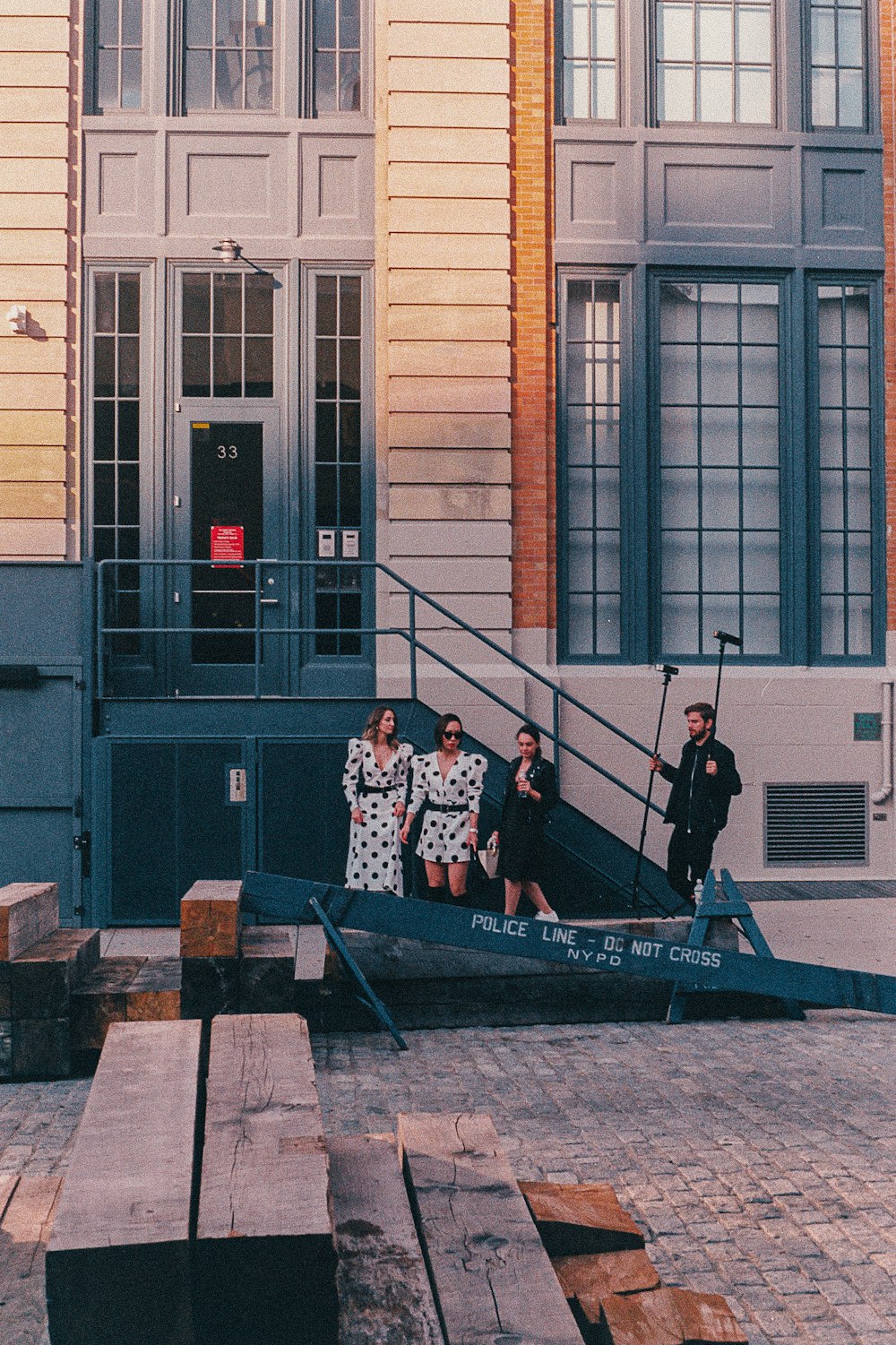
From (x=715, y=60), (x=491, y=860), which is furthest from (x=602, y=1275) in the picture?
(x=715, y=60)

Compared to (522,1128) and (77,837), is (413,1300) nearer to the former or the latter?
(522,1128)

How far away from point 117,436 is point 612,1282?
11.0 m

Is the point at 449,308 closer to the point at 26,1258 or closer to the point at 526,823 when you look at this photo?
the point at 526,823

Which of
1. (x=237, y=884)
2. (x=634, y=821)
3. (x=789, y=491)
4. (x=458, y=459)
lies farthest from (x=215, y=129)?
(x=237, y=884)

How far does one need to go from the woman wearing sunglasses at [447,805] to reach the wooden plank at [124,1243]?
7470 millimetres

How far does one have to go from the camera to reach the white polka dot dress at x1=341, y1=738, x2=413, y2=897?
10.3 m

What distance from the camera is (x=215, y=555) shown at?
13078mm

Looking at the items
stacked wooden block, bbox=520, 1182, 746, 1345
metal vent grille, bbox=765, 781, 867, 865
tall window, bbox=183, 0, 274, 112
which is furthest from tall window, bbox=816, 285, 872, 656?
stacked wooden block, bbox=520, 1182, 746, 1345

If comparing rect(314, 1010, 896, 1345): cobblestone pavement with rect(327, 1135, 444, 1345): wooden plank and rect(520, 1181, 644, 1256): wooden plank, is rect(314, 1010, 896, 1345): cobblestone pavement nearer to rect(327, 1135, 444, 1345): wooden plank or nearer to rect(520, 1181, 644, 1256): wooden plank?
rect(520, 1181, 644, 1256): wooden plank

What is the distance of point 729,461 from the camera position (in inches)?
538

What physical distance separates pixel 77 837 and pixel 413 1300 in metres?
9.85

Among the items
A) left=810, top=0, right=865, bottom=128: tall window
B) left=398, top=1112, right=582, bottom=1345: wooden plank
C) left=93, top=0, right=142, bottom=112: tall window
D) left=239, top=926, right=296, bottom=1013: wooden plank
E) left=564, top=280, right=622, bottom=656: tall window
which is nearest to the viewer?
left=398, top=1112, right=582, bottom=1345: wooden plank

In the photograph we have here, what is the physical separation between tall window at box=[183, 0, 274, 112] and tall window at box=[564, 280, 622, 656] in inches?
140

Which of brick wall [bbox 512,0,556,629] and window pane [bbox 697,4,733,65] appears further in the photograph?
window pane [bbox 697,4,733,65]
